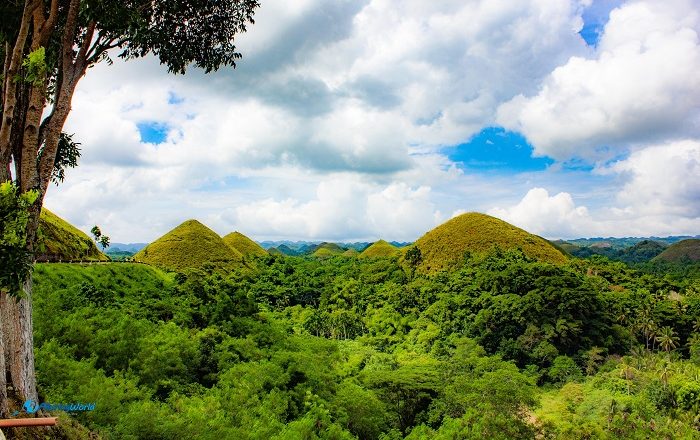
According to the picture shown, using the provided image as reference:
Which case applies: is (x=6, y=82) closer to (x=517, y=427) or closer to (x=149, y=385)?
(x=149, y=385)

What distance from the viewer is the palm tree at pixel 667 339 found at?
49.0 meters

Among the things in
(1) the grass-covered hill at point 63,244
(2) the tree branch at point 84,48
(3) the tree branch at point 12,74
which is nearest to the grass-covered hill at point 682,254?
(1) the grass-covered hill at point 63,244

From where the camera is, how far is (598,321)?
5344 centimetres

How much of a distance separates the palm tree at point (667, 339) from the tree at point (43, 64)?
188 ft

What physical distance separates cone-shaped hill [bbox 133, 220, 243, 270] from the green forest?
1395cm

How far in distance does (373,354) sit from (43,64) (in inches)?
1712

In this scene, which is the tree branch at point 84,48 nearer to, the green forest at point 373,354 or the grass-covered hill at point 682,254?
the green forest at point 373,354

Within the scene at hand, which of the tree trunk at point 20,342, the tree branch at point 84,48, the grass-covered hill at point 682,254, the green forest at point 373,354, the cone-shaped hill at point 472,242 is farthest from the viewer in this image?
the grass-covered hill at point 682,254

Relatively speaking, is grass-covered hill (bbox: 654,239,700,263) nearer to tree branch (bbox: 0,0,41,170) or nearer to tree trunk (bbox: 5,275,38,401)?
tree trunk (bbox: 5,275,38,401)

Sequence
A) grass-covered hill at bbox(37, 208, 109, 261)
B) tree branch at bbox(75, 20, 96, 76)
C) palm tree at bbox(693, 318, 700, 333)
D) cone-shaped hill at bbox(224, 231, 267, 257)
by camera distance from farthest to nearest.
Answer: cone-shaped hill at bbox(224, 231, 267, 257) → palm tree at bbox(693, 318, 700, 333) → grass-covered hill at bbox(37, 208, 109, 261) → tree branch at bbox(75, 20, 96, 76)

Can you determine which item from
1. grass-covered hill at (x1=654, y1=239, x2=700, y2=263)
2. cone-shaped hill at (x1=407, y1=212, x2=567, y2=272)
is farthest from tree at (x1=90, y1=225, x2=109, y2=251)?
grass-covered hill at (x1=654, y1=239, x2=700, y2=263)

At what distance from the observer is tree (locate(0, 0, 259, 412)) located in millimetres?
7312

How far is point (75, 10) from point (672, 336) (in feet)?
206

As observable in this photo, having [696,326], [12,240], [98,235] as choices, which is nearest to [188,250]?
[98,235]
